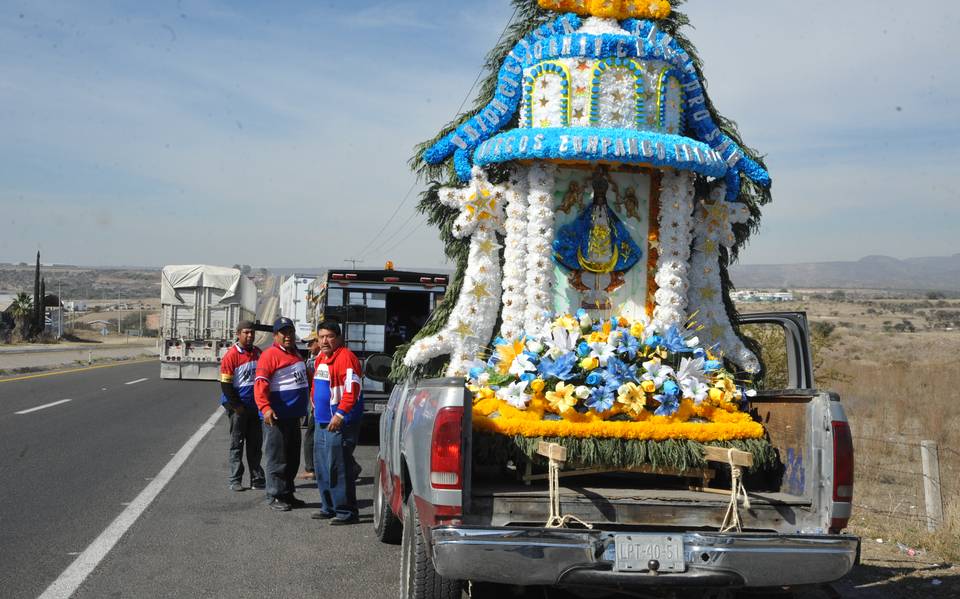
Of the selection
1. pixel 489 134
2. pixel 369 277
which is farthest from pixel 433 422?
pixel 369 277

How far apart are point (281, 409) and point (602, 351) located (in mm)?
4149

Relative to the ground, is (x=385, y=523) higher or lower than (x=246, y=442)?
lower

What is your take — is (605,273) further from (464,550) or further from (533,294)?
(464,550)

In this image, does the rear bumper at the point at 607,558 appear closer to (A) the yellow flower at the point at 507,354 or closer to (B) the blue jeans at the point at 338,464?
(A) the yellow flower at the point at 507,354

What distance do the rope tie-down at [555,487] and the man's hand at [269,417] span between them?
426 centimetres

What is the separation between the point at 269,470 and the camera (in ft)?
29.8

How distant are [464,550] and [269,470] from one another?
506 centimetres

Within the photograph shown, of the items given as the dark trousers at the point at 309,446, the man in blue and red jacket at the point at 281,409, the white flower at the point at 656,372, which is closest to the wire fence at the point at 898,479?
the white flower at the point at 656,372

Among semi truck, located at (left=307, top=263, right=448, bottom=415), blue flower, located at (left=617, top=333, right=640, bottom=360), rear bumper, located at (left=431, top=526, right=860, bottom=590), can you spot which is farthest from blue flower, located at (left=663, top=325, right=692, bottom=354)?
semi truck, located at (left=307, top=263, right=448, bottom=415)

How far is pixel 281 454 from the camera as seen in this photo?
898 centimetres

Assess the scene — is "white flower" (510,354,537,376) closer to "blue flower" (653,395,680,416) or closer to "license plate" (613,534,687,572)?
"blue flower" (653,395,680,416)

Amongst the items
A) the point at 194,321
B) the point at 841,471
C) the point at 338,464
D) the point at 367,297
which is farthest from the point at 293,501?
the point at 194,321

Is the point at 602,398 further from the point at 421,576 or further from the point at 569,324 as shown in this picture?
the point at 421,576

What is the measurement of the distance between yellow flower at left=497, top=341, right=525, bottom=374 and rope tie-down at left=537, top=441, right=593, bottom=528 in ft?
3.94
